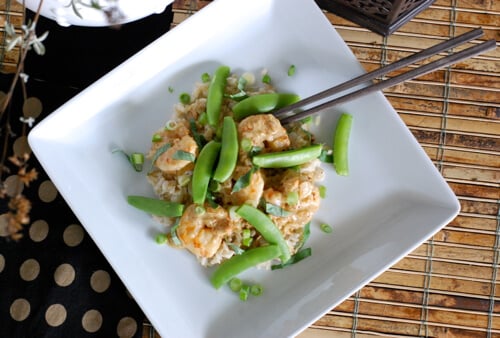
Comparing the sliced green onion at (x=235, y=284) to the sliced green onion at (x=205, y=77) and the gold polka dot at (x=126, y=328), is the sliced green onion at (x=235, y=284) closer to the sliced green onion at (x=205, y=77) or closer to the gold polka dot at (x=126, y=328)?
the gold polka dot at (x=126, y=328)

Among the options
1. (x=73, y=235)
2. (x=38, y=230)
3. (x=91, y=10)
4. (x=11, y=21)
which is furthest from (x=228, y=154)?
(x=11, y=21)

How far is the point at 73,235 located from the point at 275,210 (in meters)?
0.84

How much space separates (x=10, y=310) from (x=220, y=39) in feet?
4.38

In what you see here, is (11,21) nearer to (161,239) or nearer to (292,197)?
(161,239)

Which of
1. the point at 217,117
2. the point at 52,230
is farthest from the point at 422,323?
the point at 52,230

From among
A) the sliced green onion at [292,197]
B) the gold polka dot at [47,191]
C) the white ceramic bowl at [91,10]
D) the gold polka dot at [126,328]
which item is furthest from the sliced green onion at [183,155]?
the gold polka dot at [126,328]

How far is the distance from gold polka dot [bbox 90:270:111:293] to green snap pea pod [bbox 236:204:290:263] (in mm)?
647

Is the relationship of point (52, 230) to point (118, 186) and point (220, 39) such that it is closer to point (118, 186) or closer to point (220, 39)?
point (118, 186)

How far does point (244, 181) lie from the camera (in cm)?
202

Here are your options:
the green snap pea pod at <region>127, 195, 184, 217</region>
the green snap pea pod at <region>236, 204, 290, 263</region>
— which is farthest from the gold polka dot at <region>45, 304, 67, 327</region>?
the green snap pea pod at <region>236, 204, 290, 263</region>

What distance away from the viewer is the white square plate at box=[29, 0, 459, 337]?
216 centimetres

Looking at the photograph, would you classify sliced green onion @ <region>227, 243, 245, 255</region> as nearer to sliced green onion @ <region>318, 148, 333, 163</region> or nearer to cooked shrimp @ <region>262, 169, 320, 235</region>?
cooked shrimp @ <region>262, 169, 320, 235</region>

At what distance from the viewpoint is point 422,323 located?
2365 mm

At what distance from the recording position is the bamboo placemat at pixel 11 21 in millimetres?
2402
